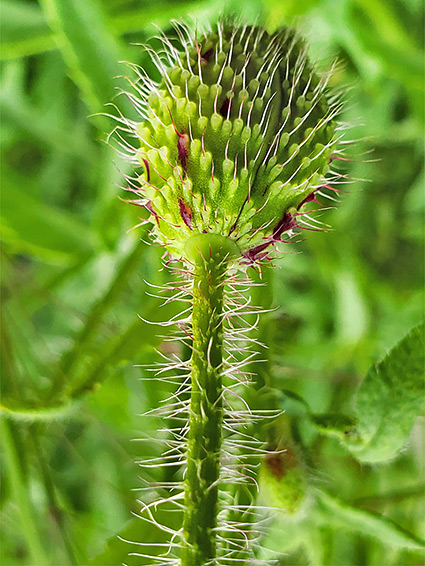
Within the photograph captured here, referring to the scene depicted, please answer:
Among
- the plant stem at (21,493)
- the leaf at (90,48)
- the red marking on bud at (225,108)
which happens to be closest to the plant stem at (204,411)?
the red marking on bud at (225,108)

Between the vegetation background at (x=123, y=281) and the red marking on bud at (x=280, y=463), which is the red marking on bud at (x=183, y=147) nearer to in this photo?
the vegetation background at (x=123, y=281)

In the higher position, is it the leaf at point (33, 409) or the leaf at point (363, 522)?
the leaf at point (33, 409)

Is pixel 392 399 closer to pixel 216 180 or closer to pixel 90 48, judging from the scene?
pixel 216 180

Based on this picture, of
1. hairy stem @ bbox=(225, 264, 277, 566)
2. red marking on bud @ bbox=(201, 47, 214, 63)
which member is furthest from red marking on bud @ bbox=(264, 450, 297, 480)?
red marking on bud @ bbox=(201, 47, 214, 63)

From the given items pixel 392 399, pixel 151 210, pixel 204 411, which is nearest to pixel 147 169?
pixel 151 210

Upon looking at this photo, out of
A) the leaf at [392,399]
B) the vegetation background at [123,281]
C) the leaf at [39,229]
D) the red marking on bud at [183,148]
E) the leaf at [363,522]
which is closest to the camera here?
the red marking on bud at [183,148]
